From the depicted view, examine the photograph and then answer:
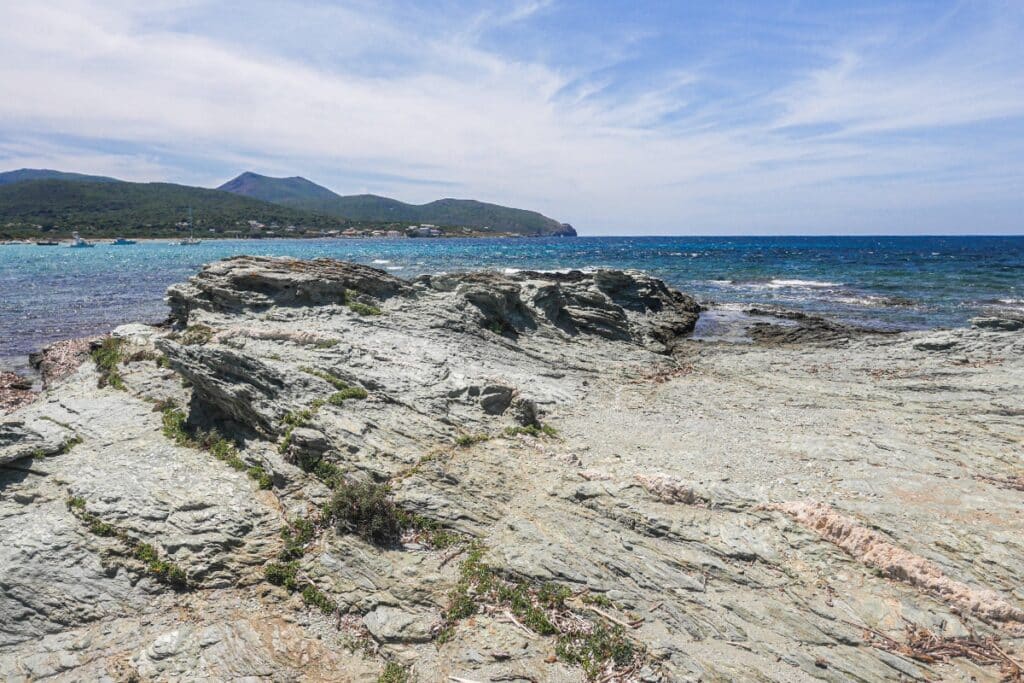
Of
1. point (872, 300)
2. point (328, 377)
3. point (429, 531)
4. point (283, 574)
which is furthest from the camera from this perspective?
point (872, 300)

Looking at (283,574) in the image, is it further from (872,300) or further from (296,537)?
(872,300)

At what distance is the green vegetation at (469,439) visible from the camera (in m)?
15.5

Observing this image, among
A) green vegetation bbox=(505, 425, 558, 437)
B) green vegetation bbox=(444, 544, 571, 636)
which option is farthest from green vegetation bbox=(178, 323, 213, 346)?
green vegetation bbox=(444, 544, 571, 636)

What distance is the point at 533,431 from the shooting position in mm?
17109

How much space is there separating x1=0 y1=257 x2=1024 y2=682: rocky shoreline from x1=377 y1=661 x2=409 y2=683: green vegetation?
0.03 metres

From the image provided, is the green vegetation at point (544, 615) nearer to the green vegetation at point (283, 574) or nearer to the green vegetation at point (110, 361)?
the green vegetation at point (283, 574)

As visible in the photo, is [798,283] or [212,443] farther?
[798,283]

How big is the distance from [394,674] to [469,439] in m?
7.30

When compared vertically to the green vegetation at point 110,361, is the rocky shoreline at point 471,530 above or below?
below

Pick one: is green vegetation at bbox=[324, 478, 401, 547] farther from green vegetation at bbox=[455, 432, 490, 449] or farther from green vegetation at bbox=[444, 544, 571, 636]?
green vegetation at bbox=[455, 432, 490, 449]

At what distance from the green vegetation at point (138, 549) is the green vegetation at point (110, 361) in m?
7.72

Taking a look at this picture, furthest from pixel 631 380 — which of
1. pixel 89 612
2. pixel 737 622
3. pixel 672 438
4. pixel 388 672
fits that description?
pixel 89 612

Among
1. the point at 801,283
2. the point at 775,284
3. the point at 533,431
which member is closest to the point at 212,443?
the point at 533,431

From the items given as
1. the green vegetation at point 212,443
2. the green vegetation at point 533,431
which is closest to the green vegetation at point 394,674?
the green vegetation at point 212,443
